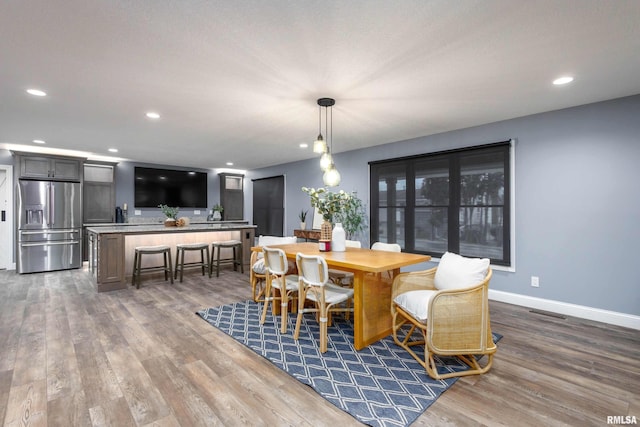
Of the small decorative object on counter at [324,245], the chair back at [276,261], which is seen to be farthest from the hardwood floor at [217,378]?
the small decorative object on counter at [324,245]

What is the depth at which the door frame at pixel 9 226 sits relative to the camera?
19.6 ft

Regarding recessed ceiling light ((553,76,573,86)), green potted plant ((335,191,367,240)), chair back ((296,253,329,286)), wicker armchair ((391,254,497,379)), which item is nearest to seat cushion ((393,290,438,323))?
wicker armchair ((391,254,497,379))

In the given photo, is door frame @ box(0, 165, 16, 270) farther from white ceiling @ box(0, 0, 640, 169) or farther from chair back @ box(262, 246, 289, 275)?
chair back @ box(262, 246, 289, 275)

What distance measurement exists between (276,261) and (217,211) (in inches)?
222

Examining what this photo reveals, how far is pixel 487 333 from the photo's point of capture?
2291mm

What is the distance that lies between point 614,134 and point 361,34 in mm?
3188

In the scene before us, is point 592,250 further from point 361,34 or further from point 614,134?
point 361,34

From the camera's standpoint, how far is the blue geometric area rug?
75.5 inches

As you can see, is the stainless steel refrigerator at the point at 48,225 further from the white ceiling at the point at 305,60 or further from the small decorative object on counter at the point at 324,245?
the small decorative object on counter at the point at 324,245

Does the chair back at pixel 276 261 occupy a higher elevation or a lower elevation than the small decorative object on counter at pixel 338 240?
lower

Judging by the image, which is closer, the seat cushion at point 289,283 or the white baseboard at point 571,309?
the seat cushion at point 289,283

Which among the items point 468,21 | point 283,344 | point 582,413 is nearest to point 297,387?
point 283,344

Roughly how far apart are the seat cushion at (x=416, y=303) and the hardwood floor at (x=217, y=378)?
0.51 metres

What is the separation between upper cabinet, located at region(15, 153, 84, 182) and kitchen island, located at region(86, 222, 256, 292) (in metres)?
1.32
